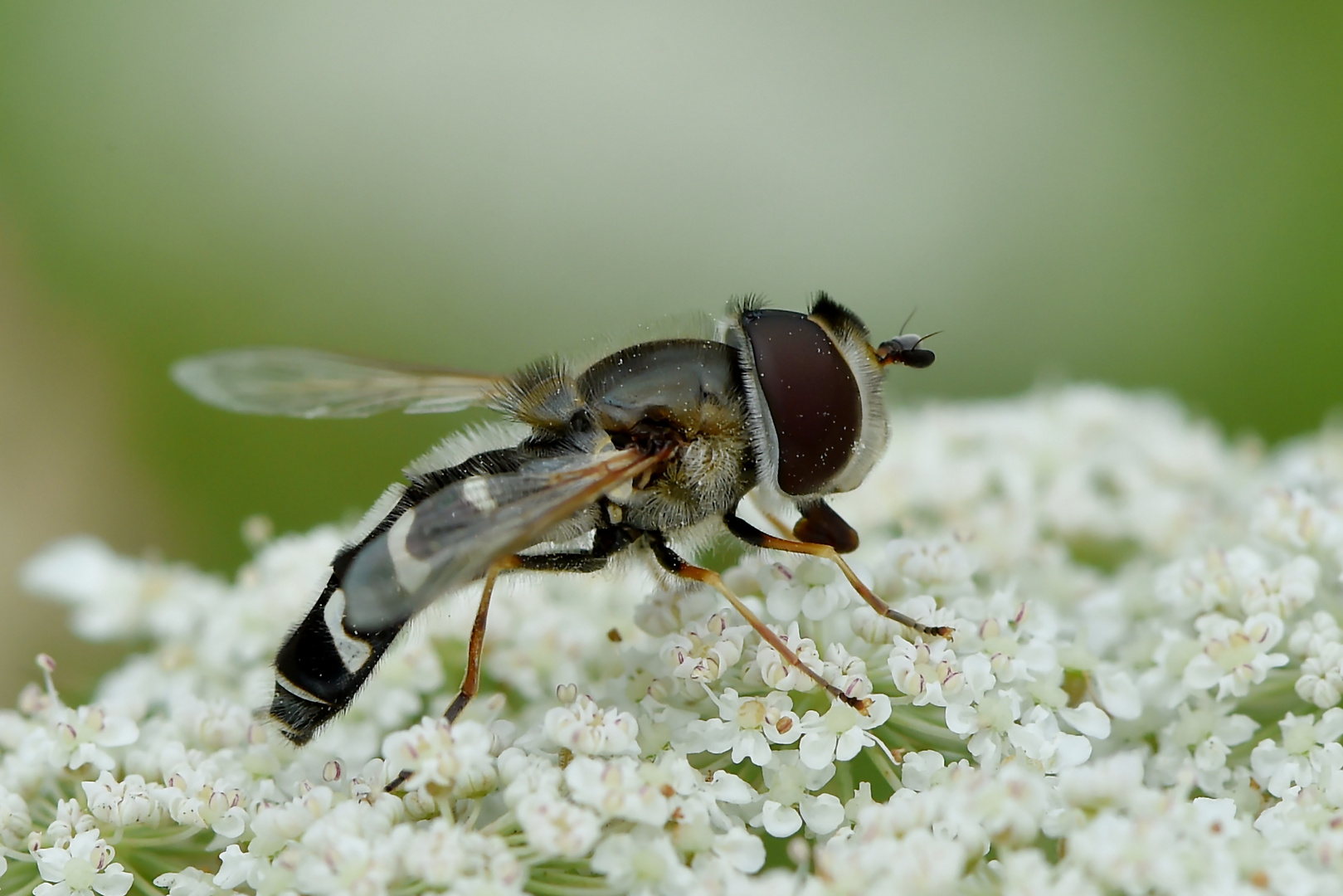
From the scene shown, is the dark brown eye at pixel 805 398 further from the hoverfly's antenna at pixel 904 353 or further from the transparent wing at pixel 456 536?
the transparent wing at pixel 456 536

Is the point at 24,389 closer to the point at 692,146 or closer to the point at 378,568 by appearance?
the point at 692,146

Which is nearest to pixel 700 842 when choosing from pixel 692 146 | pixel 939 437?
pixel 939 437

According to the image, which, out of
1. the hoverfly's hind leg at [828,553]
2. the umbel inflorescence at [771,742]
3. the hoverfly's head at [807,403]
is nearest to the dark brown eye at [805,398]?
the hoverfly's head at [807,403]

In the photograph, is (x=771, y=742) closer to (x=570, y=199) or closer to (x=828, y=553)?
(x=828, y=553)

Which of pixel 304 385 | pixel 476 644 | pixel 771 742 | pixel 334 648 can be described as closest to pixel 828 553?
pixel 771 742

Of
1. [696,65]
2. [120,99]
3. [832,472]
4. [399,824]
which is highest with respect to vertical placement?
[696,65]

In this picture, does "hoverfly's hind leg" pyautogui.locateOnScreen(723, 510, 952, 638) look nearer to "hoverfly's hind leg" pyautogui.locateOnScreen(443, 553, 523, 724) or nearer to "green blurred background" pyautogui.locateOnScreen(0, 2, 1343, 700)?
"hoverfly's hind leg" pyautogui.locateOnScreen(443, 553, 523, 724)
